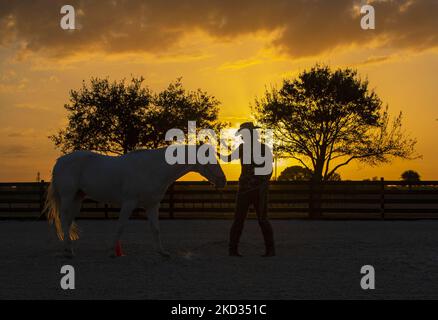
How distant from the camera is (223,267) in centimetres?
898

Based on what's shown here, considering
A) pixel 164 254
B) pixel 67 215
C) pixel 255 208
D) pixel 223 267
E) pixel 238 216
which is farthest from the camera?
pixel 67 215

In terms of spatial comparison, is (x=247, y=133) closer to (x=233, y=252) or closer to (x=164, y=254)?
(x=233, y=252)

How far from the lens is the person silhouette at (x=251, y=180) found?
9.95m

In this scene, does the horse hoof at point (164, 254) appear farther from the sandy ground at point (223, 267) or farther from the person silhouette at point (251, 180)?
the person silhouette at point (251, 180)

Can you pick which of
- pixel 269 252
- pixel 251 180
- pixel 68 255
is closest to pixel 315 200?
pixel 269 252

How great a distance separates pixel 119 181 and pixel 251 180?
224 centimetres

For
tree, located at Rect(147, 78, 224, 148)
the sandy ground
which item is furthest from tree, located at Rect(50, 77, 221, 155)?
the sandy ground

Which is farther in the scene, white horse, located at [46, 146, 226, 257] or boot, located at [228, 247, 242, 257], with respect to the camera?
boot, located at [228, 247, 242, 257]

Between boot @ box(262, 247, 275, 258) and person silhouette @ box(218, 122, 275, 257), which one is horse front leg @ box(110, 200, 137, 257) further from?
boot @ box(262, 247, 275, 258)

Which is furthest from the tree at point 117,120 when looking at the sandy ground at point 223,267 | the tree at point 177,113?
the sandy ground at point 223,267

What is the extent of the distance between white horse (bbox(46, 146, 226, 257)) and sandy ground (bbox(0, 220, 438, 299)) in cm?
70

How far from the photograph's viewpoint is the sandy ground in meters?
7.01

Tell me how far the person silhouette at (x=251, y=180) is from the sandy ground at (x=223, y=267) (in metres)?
0.46

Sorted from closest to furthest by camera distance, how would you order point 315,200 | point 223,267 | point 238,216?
point 223,267 < point 238,216 < point 315,200
